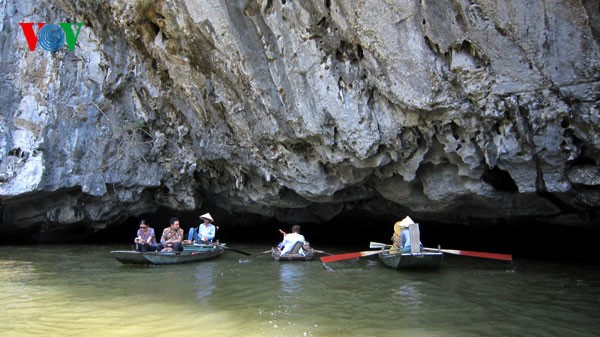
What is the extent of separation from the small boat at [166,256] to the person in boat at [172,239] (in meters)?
0.22

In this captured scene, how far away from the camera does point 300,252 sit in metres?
11.0

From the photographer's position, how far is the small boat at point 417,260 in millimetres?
9016

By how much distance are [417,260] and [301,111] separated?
3.86m

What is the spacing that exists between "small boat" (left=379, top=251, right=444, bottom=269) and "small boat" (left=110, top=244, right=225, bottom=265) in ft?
14.1

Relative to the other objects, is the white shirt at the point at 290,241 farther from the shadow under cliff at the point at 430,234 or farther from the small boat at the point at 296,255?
the shadow under cliff at the point at 430,234

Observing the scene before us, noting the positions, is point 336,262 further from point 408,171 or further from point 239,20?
point 239,20

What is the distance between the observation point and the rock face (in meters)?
8.21

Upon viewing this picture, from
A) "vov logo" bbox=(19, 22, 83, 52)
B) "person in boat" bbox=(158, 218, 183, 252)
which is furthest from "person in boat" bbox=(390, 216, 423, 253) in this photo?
"vov logo" bbox=(19, 22, 83, 52)

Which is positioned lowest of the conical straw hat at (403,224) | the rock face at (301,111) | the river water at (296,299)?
the river water at (296,299)

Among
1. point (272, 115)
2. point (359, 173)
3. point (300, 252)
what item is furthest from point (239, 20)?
point (300, 252)

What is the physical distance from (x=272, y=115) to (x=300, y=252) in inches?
126

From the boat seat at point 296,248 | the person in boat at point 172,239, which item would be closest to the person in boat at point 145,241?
the person in boat at point 172,239

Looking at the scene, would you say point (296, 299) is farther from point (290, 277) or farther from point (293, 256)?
point (293, 256)

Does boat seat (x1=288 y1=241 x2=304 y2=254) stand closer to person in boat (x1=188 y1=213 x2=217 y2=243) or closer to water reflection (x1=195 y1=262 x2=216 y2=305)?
water reflection (x1=195 y1=262 x2=216 y2=305)
